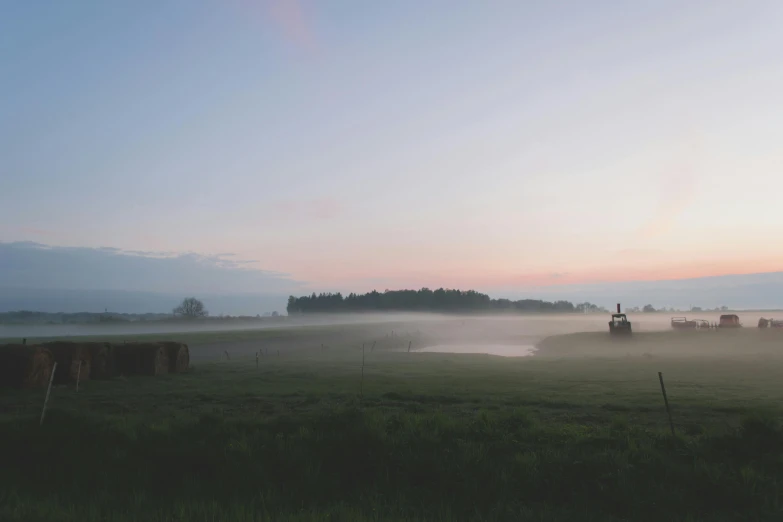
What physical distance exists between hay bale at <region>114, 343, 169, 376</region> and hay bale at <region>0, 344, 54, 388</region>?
6.12m

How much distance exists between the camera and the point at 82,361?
30922 millimetres

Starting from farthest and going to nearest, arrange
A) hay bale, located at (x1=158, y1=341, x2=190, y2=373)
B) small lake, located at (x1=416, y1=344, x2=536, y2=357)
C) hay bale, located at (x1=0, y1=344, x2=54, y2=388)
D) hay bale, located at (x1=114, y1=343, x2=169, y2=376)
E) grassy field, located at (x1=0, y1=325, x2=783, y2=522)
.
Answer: small lake, located at (x1=416, y1=344, x2=536, y2=357), hay bale, located at (x1=158, y1=341, x2=190, y2=373), hay bale, located at (x1=114, y1=343, x2=169, y2=376), hay bale, located at (x1=0, y1=344, x2=54, y2=388), grassy field, located at (x1=0, y1=325, x2=783, y2=522)

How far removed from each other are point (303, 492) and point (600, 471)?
650cm

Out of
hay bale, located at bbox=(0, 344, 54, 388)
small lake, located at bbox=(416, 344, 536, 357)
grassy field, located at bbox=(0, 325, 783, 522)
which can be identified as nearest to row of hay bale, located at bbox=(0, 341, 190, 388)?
hay bale, located at bbox=(0, 344, 54, 388)

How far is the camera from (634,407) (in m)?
20.0

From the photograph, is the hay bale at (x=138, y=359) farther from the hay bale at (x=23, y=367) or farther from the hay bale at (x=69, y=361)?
the hay bale at (x=23, y=367)

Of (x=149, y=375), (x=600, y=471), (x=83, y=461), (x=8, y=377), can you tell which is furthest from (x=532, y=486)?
(x=149, y=375)

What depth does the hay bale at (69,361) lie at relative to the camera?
30.0 m

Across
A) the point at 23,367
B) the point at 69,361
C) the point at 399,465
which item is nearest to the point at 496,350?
the point at 69,361

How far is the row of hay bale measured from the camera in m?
27.5

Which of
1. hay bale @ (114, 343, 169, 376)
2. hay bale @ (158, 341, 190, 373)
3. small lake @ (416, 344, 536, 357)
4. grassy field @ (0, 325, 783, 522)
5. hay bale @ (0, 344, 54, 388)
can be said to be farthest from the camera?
small lake @ (416, 344, 536, 357)

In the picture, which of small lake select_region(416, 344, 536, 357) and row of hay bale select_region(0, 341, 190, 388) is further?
small lake select_region(416, 344, 536, 357)

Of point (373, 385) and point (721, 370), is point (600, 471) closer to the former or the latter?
point (373, 385)

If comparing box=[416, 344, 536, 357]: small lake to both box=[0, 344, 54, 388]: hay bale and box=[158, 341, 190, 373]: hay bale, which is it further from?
box=[0, 344, 54, 388]: hay bale
